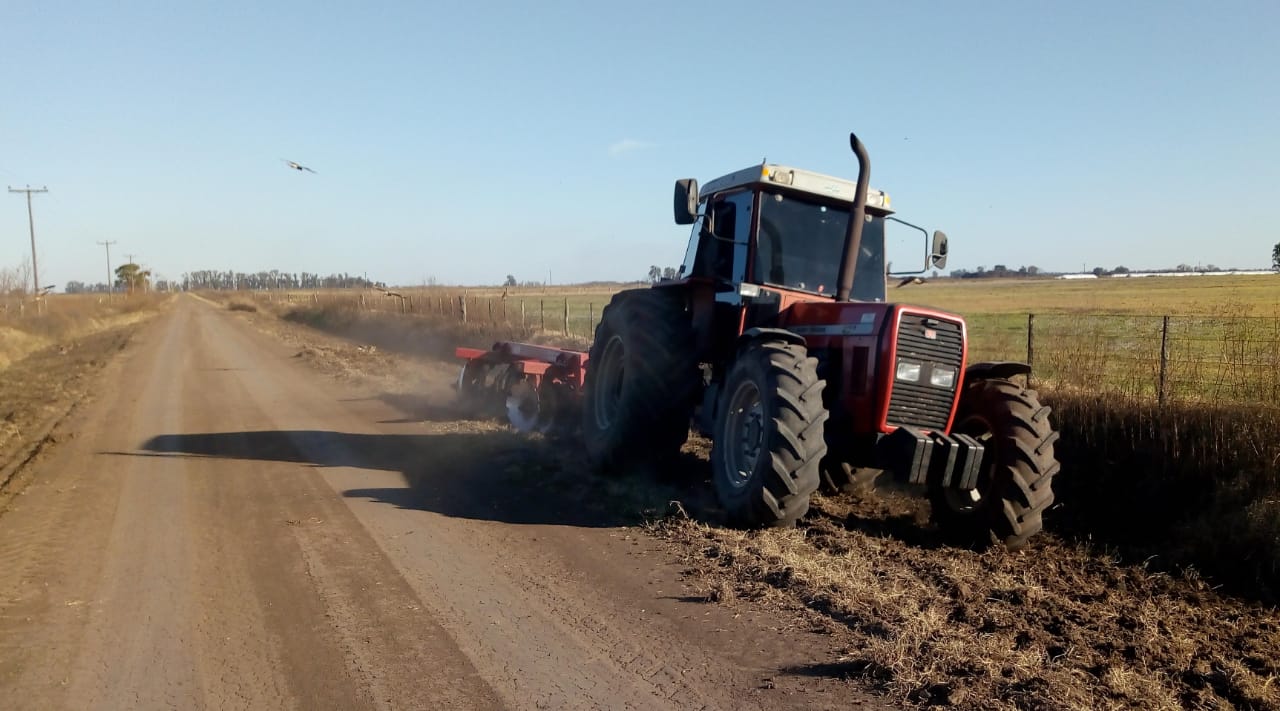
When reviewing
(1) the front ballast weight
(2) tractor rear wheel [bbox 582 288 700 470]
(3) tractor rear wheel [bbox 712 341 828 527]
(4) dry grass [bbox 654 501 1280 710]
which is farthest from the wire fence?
(1) the front ballast weight

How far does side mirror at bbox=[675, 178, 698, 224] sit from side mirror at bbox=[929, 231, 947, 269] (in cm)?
218

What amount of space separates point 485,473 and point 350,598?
142 inches

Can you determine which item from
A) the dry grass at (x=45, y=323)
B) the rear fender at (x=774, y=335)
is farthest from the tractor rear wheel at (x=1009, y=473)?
the dry grass at (x=45, y=323)

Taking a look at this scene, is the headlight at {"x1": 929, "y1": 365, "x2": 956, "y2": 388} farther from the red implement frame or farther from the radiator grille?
the red implement frame

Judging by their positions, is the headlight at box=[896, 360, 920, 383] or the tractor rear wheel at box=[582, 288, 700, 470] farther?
the tractor rear wheel at box=[582, 288, 700, 470]

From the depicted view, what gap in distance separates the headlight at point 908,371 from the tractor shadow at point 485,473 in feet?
5.77

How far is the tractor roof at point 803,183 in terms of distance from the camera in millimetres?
7625

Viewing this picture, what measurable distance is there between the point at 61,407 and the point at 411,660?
11.8 metres

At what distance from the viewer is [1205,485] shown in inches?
302

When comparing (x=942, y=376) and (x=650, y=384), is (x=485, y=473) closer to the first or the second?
(x=650, y=384)

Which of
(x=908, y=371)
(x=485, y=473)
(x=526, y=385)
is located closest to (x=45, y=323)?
(x=526, y=385)

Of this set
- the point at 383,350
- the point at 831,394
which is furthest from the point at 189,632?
the point at 383,350

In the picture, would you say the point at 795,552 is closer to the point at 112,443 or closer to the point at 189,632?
the point at 189,632

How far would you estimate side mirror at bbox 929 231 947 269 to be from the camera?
25.9ft
